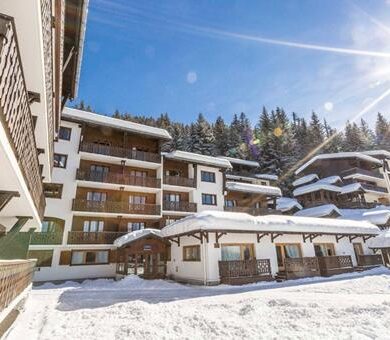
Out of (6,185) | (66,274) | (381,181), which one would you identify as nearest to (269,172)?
(381,181)

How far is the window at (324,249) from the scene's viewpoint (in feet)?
73.9

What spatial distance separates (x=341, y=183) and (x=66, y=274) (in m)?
41.5

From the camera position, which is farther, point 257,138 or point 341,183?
point 257,138

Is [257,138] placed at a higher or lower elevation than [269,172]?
higher

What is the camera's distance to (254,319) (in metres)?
7.98

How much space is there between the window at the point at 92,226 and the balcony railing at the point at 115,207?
4.79ft

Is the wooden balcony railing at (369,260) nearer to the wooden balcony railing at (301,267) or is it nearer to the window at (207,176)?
the wooden balcony railing at (301,267)

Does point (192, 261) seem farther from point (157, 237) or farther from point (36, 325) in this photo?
point (36, 325)

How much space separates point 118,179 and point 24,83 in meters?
20.4

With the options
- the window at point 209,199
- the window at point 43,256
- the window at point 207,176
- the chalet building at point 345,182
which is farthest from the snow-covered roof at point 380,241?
the window at point 43,256

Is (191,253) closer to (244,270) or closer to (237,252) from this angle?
(237,252)

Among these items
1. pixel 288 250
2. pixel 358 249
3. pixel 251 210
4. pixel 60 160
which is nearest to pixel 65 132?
pixel 60 160

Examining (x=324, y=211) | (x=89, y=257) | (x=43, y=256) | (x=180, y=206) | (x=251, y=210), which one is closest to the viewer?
(x=43, y=256)

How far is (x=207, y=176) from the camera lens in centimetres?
3014
